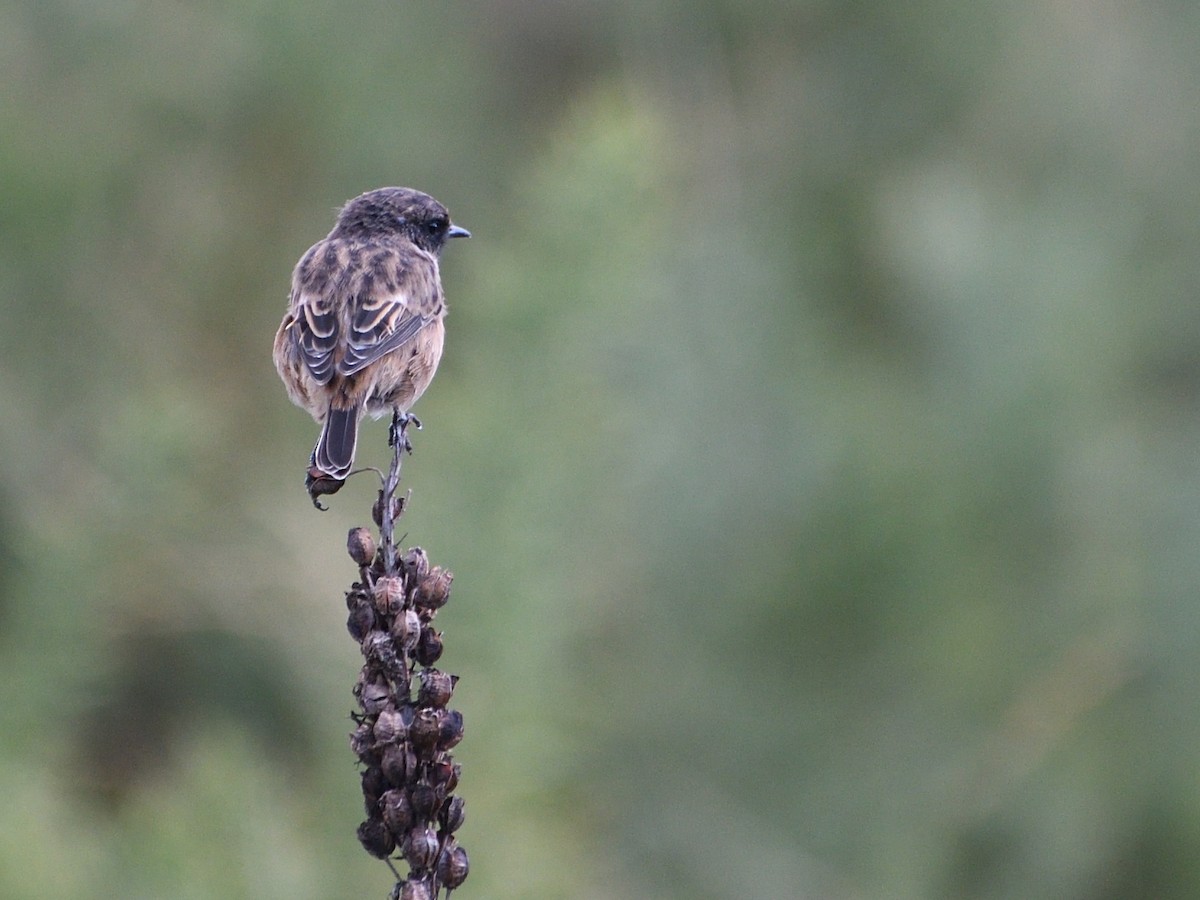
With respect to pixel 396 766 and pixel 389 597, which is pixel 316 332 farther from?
pixel 396 766

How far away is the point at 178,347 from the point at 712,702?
229cm

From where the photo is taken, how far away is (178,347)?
525 centimetres

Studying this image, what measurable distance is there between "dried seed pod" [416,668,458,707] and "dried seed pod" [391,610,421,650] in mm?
52

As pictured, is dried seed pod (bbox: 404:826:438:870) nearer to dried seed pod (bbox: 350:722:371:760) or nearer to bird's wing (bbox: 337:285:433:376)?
dried seed pod (bbox: 350:722:371:760)

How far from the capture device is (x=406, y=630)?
2.08 metres

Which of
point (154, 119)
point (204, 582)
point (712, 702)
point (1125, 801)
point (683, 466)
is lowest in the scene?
point (1125, 801)

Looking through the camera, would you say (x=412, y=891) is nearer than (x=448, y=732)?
Yes

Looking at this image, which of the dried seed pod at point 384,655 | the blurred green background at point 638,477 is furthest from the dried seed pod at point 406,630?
the blurred green background at point 638,477

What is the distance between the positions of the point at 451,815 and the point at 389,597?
32cm

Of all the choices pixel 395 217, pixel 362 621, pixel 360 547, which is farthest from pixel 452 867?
pixel 395 217

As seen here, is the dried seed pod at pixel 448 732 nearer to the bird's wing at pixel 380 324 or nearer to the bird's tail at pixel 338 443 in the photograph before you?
the bird's tail at pixel 338 443

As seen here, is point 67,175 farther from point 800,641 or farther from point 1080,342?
point 1080,342

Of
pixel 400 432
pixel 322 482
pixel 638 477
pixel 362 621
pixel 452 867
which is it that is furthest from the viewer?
pixel 638 477

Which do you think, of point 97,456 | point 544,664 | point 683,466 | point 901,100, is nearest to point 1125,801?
point 683,466
